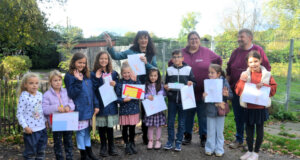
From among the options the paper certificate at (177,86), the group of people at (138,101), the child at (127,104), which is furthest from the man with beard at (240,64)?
the child at (127,104)

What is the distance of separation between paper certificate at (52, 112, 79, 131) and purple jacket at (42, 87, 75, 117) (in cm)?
10

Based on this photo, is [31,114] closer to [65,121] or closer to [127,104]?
[65,121]

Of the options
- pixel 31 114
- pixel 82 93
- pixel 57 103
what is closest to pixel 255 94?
pixel 82 93

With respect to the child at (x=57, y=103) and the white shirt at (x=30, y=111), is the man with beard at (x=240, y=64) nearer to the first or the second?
the child at (x=57, y=103)

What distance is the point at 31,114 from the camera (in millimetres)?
3141

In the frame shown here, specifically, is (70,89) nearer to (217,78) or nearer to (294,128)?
(217,78)

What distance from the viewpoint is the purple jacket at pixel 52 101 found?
10.7 feet

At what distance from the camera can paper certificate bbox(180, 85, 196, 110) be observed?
4020 millimetres

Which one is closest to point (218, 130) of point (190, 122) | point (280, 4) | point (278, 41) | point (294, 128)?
point (190, 122)

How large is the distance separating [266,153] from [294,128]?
2.72 m

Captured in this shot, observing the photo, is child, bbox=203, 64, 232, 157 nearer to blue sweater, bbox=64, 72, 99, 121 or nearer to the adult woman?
the adult woman

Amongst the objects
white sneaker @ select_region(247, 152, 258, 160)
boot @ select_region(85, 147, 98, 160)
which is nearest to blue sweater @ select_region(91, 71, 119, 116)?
boot @ select_region(85, 147, 98, 160)

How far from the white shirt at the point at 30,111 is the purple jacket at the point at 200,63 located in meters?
2.74

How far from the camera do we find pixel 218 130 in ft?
13.4
